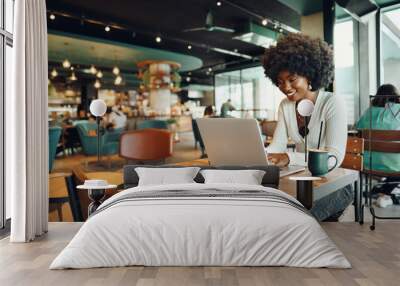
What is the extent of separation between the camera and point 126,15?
886 cm

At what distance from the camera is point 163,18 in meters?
9.02

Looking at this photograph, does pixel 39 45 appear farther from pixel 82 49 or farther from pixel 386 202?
pixel 82 49

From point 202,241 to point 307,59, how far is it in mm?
2968

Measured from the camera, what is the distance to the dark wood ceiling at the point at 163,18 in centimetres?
806

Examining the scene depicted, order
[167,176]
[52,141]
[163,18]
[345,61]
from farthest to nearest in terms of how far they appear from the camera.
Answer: [163,18] < [345,61] < [52,141] < [167,176]

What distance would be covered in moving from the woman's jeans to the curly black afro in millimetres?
1404

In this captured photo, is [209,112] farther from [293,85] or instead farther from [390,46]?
[293,85]

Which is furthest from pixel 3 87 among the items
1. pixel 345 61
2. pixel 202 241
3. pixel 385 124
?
pixel 345 61

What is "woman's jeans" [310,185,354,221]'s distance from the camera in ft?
12.2

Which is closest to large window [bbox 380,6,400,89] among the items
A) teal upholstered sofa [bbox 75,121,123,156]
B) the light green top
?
the light green top

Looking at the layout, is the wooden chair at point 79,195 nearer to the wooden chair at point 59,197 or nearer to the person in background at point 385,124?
the wooden chair at point 59,197

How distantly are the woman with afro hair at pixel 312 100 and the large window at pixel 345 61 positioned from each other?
173cm

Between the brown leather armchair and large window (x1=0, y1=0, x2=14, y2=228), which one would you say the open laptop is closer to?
large window (x1=0, y1=0, x2=14, y2=228)

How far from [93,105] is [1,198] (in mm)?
1347
